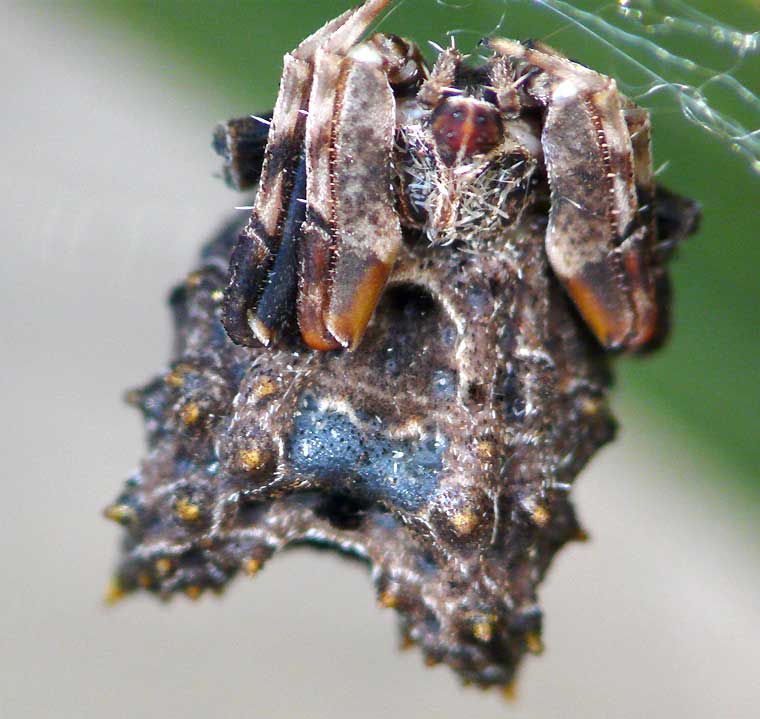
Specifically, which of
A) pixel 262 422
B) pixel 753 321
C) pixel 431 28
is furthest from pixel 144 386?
pixel 753 321

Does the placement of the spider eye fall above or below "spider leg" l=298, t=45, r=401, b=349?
above

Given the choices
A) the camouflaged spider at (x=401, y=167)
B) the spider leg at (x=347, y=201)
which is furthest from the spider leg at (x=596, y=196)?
the spider leg at (x=347, y=201)

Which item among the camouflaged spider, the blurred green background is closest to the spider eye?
the camouflaged spider

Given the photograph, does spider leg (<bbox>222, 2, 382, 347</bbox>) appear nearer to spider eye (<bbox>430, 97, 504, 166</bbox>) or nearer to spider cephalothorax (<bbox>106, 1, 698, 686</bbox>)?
spider cephalothorax (<bbox>106, 1, 698, 686</bbox>)

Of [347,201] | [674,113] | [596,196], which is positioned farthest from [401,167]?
[674,113]

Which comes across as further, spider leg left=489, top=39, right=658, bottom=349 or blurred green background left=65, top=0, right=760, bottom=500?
blurred green background left=65, top=0, right=760, bottom=500
